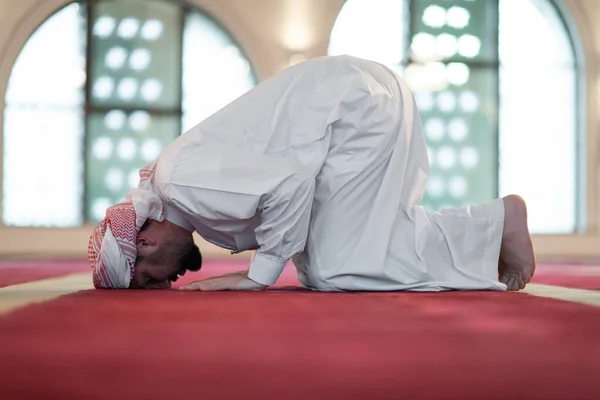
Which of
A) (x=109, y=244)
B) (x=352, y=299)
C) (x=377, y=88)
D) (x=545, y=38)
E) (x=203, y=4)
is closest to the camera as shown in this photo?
(x=352, y=299)

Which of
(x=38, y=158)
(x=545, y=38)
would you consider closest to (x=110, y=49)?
(x=38, y=158)

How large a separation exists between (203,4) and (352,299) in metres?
6.85

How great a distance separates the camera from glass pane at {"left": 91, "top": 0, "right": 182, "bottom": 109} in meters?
8.88

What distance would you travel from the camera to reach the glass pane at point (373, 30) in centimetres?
913

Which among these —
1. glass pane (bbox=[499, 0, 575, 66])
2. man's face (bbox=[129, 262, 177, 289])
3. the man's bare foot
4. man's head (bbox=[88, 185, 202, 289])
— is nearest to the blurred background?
glass pane (bbox=[499, 0, 575, 66])

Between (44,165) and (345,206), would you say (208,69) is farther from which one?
(345,206)

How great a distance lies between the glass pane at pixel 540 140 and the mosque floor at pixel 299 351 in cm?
739

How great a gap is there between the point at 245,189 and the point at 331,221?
0.37 metres

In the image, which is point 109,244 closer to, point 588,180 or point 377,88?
point 377,88

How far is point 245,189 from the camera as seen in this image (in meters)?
2.46

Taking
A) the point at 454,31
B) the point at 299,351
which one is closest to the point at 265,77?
the point at 454,31

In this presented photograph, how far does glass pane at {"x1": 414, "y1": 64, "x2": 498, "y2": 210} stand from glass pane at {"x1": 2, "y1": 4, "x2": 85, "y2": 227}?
3.80 metres

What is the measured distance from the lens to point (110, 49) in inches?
351

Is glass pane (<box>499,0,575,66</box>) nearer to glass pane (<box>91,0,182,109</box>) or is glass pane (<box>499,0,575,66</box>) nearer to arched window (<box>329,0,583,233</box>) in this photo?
arched window (<box>329,0,583,233</box>)
